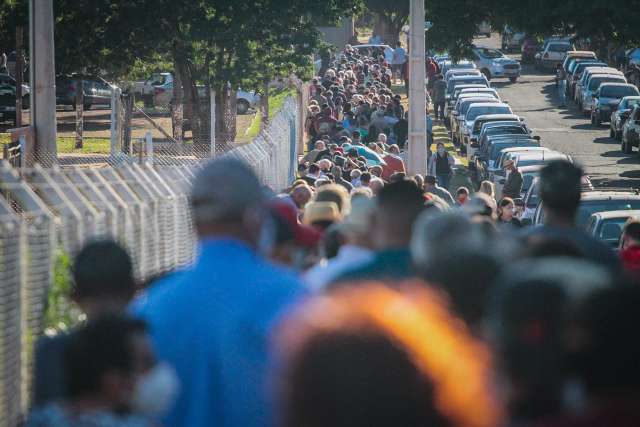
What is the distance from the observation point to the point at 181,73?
34219mm

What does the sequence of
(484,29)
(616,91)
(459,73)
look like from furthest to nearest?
1. (484,29)
2. (459,73)
3. (616,91)

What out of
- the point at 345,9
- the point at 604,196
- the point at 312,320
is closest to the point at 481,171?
the point at 345,9

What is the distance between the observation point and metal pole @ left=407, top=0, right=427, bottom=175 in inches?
798

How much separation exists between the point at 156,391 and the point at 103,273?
0.83 meters

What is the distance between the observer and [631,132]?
38.9 metres

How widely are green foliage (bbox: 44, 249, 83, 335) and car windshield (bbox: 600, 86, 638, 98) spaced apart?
41830 millimetres

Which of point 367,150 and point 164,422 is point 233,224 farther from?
point 367,150

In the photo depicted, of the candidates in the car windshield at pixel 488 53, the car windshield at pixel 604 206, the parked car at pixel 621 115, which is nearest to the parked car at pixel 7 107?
the parked car at pixel 621 115

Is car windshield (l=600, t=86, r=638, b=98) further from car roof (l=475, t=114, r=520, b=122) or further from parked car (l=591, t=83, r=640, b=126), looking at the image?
car roof (l=475, t=114, r=520, b=122)

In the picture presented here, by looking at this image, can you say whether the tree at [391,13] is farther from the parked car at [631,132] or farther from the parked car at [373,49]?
the parked car at [631,132]

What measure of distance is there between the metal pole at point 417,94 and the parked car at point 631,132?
19449 mm

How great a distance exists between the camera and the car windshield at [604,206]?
51.3 ft

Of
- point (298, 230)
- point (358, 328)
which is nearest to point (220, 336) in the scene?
point (358, 328)

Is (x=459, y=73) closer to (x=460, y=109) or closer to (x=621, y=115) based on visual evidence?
(x=460, y=109)
